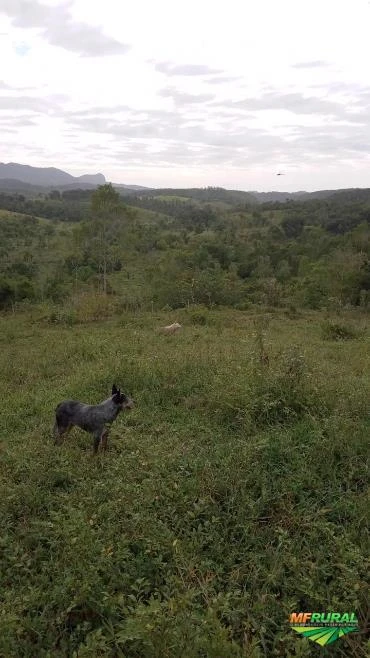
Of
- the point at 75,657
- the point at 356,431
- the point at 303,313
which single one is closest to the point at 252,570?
the point at 75,657

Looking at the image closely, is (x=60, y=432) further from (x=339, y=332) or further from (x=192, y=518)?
(x=339, y=332)

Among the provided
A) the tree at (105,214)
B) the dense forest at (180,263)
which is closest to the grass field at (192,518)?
the dense forest at (180,263)

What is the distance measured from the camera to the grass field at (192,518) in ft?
9.23

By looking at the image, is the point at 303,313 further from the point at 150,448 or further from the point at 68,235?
the point at 68,235

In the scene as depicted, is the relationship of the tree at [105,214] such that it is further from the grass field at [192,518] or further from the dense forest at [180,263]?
the grass field at [192,518]

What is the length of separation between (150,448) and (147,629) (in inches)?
95.9

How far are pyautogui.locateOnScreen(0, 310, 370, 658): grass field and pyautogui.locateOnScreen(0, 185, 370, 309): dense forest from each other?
52.1ft

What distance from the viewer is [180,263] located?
3500 centimetres

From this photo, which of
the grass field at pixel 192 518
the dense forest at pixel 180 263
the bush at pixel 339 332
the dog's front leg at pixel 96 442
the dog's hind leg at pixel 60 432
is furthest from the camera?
the dense forest at pixel 180 263

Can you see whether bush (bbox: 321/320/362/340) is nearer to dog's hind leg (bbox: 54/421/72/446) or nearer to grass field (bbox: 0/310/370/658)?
grass field (bbox: 0/310/370/658)

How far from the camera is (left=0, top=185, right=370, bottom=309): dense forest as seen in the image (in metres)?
25.4

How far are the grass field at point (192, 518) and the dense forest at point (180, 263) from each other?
626 inches

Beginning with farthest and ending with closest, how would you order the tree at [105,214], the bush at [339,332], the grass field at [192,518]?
the tree at [105,214] < the bush at [339,332] < the grass field at [192,518]

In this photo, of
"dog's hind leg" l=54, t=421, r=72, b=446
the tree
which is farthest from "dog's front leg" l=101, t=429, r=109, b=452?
the tree
